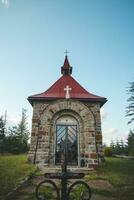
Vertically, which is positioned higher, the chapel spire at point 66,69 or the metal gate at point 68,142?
the chapel spire at point 66,69

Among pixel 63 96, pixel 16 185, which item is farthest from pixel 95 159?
pixel 16 185

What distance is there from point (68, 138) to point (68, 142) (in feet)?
0.83

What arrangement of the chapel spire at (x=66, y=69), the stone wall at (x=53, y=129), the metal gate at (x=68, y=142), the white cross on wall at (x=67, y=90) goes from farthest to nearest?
the chapel spire at (x=66, y=69), the white cross on wall at (x=67, y=90), the metal gate at (x=68, y=142), the stone wall at (x=53, y=129)

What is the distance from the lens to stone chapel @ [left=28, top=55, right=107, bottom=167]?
13539 mm

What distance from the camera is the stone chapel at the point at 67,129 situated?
1354 cm

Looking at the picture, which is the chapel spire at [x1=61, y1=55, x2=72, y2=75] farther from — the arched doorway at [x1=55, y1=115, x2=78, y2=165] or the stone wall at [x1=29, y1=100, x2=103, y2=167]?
the arched doorway at [x1=55, y1=115, x2=78, y2=165]

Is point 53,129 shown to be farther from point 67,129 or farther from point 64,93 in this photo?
point 64,93

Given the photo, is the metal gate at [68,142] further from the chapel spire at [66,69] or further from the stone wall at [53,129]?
the chapel spire at [66,69]

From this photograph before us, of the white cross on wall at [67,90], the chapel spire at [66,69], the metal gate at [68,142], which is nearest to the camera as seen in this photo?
the metal gate at [68,142]

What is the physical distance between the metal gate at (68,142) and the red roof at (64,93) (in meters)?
2.10

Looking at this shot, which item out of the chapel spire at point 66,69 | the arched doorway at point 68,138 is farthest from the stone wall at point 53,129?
the chapel spire at point 66,69

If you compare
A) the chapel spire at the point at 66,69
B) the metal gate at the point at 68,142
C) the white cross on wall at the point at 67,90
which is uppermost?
the chapel spire at the point at 66,69

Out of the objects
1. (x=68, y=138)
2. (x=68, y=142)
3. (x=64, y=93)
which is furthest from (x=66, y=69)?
(x=68, y=142)

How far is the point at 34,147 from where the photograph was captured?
13.6 meters
